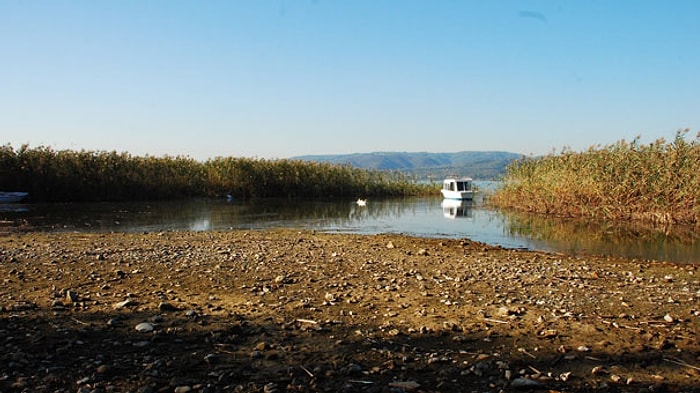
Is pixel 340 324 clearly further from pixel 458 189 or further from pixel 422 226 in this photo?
pixel 458 189

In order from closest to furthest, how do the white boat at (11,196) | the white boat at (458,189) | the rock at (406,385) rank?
the rock at (406,385)
the white boat at (11,196)
the white boat at (458,189)

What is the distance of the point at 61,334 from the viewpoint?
598 cm

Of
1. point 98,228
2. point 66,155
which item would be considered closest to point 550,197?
point 98,228

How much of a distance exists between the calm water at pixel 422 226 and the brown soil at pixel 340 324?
4.91 m

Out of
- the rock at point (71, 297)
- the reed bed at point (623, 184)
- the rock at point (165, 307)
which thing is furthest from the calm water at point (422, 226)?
the rock at point (71, 297)

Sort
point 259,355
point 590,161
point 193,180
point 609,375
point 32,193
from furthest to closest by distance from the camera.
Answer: point 193,180 → point 32,193 → point 590,161 → point 259,355 → point 609,375

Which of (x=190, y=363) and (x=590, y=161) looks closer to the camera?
(x=190, y=363)

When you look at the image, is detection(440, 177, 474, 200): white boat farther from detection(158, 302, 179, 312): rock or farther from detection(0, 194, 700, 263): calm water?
detection(158, 302, 179, 312): rock

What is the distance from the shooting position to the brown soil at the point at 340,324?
489cm

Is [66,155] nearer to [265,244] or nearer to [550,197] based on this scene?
[265,244]

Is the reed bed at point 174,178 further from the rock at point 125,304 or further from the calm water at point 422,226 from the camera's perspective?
the rock at point 125,304

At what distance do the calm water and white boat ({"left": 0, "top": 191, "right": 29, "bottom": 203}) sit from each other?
252 centimetres

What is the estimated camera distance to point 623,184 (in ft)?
79.6

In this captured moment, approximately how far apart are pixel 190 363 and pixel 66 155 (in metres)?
35.0
